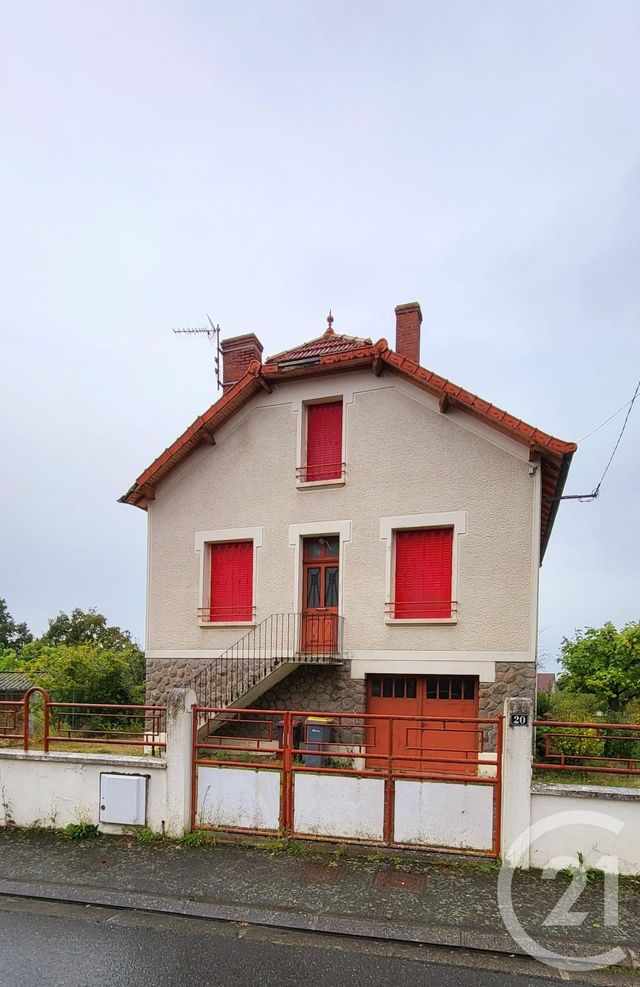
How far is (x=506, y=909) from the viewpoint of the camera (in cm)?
536

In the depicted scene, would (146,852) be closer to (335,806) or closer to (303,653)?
(335,806)

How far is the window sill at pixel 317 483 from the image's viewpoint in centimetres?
1196

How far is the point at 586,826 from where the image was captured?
20.1 feet

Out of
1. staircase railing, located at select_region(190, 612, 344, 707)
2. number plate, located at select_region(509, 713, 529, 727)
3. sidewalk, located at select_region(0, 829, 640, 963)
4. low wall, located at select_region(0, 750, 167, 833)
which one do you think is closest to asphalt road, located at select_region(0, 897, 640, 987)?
sidewalk, located at select_region(0, 829, 640, 963)

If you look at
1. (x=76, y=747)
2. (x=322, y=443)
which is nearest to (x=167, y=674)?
(x=76, y=747)

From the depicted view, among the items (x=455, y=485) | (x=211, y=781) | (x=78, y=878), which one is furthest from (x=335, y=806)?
(x=455, y=485)

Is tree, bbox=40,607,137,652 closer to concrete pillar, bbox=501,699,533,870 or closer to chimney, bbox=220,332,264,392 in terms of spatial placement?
chimney, bbox=220,332,264,392

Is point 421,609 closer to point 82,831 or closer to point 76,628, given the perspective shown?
point 82,831

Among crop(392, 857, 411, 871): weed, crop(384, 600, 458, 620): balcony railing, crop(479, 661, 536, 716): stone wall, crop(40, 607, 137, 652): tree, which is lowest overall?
crop(40, 607, 137, 652): tree

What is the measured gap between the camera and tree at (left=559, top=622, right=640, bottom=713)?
1537 centimetres

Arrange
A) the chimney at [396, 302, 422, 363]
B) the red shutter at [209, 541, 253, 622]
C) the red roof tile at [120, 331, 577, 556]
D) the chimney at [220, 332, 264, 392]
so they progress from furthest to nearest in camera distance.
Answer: the chimney at [220, 332, 264, 392], the chimney at [396, 302, 422, 363], the red shutter at [209, 541, 253, 622], the red roof tile at [120, 331, 577, 556]

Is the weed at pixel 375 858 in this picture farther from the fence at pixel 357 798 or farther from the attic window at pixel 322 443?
the attic window at pixel 322 443

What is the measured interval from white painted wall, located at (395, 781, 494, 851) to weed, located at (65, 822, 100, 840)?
Result: 3.40 metres

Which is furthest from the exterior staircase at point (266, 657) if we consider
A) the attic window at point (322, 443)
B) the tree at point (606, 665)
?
the tree at point (606, 665)
